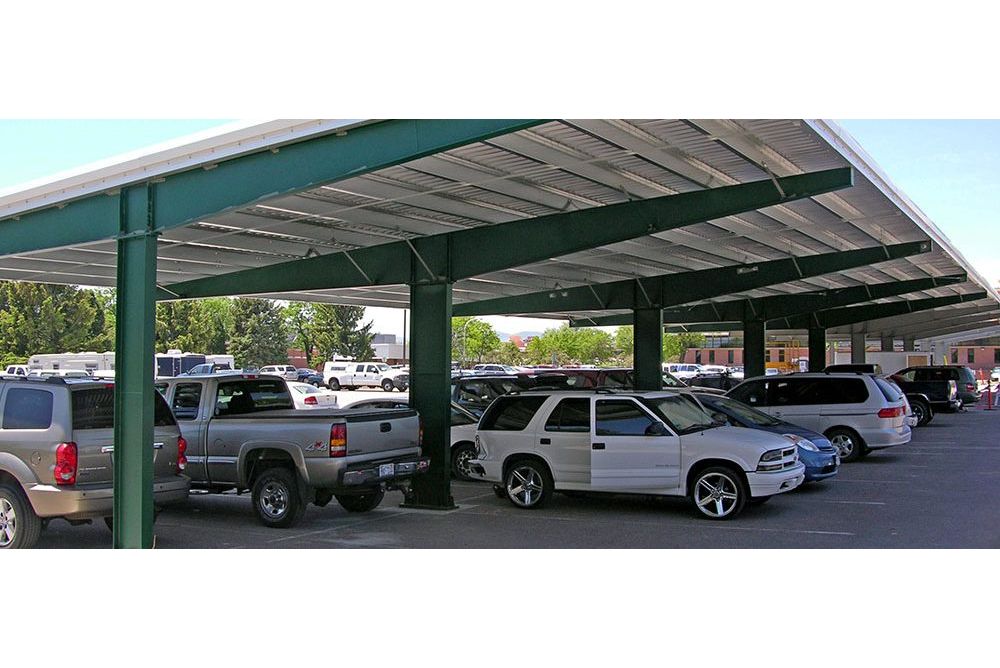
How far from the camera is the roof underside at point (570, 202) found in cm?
1098

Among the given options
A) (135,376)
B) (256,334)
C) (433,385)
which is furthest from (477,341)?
(135,376)

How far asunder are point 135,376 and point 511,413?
5.52 metres

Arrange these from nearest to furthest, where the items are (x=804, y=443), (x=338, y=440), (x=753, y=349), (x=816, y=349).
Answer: (x=338, y=440) < (x=804, y=443) < (x=753, y=349) < (x=816, y=349)

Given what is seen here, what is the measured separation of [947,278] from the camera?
92.5 feet

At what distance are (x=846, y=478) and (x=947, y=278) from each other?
14793 mm

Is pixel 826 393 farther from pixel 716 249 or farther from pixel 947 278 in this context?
pixel 947 278

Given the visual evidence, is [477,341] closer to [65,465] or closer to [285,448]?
[285,448]

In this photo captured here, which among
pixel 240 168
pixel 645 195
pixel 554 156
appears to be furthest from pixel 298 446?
pixel 645 195

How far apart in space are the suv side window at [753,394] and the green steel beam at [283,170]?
11938 mm

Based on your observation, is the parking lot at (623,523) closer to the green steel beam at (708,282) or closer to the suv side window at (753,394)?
the suv side window at (753,394)

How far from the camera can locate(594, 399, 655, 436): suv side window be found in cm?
1255

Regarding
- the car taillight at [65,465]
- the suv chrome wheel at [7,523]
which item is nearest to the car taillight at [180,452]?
the car taillight at [65,465]

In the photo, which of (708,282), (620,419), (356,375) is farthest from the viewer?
(356,375)

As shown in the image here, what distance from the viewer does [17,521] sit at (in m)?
9.76
